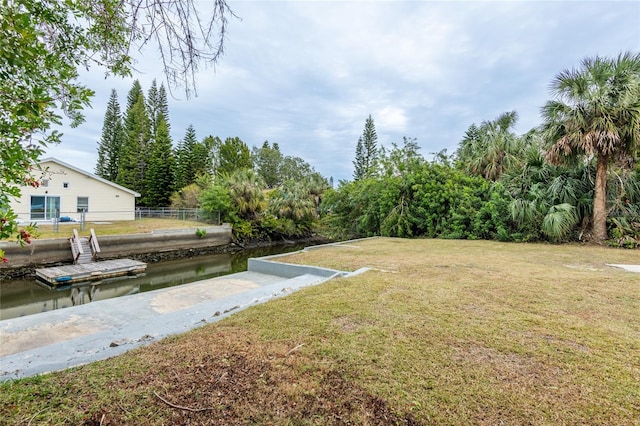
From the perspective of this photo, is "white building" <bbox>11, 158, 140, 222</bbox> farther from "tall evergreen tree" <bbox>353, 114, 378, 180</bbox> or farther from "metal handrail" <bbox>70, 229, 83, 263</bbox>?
"tall evergreen tree" <bbox>353, 114, 378, 180</bbox>

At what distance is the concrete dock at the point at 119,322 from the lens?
2.61 metres

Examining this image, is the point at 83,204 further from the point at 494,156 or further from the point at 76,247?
the point at 494,156

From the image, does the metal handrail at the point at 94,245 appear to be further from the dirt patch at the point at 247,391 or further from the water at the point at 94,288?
the dirt patch at the point at 247,391

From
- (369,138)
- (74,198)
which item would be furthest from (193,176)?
(369,138)

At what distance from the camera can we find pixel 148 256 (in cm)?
1379

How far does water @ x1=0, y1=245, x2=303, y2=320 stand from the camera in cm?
734

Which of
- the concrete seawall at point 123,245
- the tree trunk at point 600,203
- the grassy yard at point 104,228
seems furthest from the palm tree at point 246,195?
the tree trunk at point 600,203

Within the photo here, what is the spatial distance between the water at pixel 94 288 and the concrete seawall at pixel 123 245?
1366 millimetres

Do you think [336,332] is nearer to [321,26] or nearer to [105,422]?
[105,422]

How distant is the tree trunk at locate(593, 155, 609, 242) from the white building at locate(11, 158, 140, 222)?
21.4 meters

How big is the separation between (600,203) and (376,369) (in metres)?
11.3

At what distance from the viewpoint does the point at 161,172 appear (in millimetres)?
27750

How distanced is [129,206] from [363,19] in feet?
71.2

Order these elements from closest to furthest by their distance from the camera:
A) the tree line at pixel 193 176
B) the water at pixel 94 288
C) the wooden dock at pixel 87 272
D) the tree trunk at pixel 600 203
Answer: the water at pixel 94 288, the wooden dock at pixel 87 272, the tree trunk at pixel 600 203, the tree line at pixel 193 176
